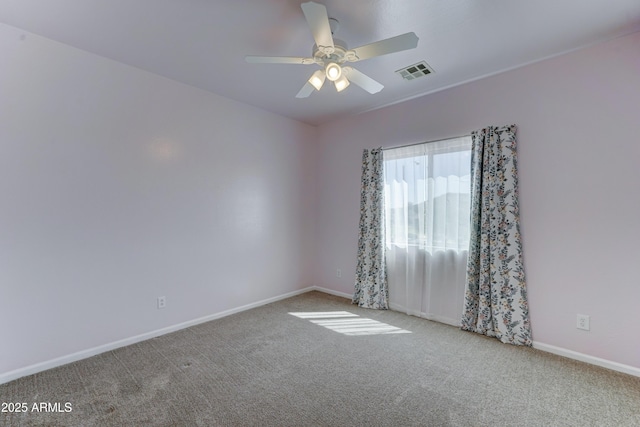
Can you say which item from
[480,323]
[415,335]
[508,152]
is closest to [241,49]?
[508,152]

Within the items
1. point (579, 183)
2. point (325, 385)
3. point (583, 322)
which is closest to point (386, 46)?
point (579, 183)

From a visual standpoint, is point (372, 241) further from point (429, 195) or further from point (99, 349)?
point (99, 349)

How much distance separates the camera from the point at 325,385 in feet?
7.02

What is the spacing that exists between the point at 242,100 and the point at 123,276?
237cm

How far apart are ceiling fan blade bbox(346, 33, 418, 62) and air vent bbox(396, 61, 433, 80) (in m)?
1.04

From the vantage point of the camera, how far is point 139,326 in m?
2.83

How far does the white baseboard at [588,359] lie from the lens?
2273 millimetres

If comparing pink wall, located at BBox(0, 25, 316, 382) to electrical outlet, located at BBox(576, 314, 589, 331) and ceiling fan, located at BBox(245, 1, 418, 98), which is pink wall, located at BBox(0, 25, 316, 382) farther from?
electrical outlet, located at BBox(576, 314, 589, 331)

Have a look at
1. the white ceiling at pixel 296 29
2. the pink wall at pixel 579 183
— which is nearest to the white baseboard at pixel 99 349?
the white ceiling at pixel 296 29

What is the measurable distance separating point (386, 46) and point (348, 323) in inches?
108

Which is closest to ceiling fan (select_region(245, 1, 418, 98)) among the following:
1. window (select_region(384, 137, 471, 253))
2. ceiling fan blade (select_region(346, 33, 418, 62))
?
ceiling fan blade (select_region(346, 33, 418, 62))

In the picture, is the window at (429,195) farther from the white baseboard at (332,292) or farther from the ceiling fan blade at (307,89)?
the ceiling fan blade at (307,89)

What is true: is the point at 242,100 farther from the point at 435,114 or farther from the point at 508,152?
the point at 508,152

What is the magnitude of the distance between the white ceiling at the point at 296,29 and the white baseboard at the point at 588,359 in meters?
2.63
